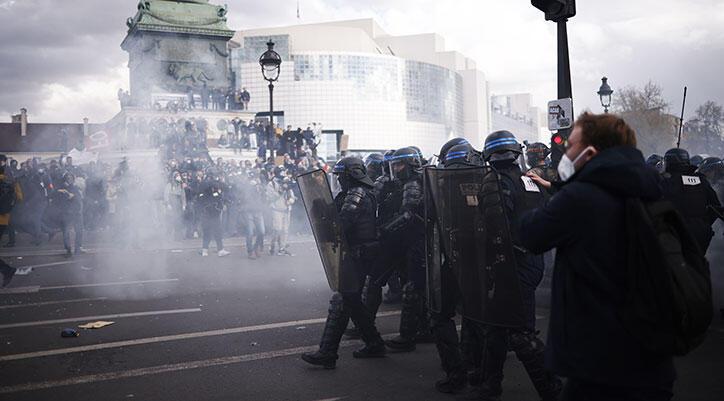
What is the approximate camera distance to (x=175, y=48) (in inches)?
1093

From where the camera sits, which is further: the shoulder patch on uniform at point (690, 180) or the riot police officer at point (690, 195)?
the shoulder patch on uniform at point (690, 180)

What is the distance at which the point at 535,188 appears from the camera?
4.28 meters

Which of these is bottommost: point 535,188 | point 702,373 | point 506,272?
point 702,373

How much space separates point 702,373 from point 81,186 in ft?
41.2

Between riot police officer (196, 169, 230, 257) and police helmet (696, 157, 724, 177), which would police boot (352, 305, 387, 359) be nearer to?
police helmet (696, 157, 724, 177)

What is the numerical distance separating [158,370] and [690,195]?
511cm

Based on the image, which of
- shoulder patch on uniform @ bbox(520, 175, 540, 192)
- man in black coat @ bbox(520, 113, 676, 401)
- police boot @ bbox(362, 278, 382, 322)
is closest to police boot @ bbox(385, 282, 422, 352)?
police boot @ bbox(362, 278, 382, 322)

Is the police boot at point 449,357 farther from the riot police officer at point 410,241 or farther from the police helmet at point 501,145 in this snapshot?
the police helmet at point 501,145

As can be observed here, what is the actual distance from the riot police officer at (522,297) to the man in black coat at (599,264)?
1435 millimetres

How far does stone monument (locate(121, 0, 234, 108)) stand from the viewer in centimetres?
2758

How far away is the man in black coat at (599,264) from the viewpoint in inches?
92.9

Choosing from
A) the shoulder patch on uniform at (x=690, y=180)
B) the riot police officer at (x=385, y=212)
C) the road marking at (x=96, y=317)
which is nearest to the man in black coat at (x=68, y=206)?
the road marking at (x=96, y=317)

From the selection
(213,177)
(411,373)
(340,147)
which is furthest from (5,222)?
(340,147)

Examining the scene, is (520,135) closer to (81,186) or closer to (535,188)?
(81,186)
